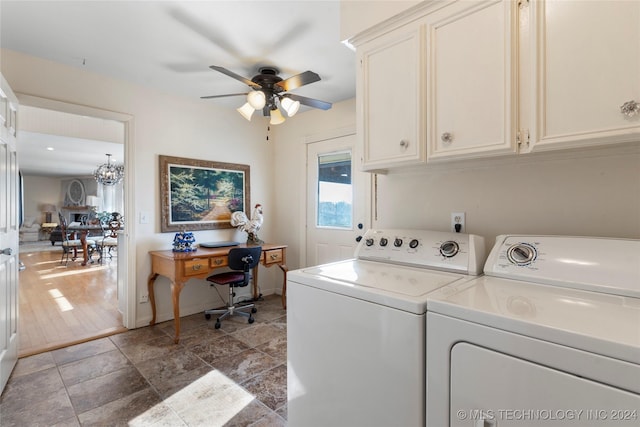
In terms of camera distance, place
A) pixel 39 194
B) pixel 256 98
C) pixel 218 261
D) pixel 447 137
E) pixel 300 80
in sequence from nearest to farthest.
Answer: pixel 447 137
pixel 300 80
pixel 256 98
pixel 218 261
pixel 39 194

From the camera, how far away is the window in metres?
3.54

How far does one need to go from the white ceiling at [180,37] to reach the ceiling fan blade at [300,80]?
0.27 m

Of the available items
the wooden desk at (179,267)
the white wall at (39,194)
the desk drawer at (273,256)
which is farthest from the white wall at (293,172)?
the white wall at (39,194)

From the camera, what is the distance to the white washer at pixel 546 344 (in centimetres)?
69

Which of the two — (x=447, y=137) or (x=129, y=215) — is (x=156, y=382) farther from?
(x=447, y=137)

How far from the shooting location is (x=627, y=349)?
25.7 inches

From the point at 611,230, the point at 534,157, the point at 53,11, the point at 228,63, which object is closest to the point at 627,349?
the point at 611,230

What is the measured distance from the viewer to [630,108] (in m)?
0.98

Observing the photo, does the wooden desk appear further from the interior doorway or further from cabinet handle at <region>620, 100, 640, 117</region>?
cabinet handle at <region>620, 100, 640, 117</region>

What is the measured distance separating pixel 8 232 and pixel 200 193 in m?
1.65

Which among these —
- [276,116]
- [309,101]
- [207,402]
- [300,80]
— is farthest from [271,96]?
[207,402]

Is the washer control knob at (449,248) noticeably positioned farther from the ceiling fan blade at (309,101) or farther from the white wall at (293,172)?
the white wall at (293,172)

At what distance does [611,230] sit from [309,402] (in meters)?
1.39

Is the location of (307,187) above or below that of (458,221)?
above
